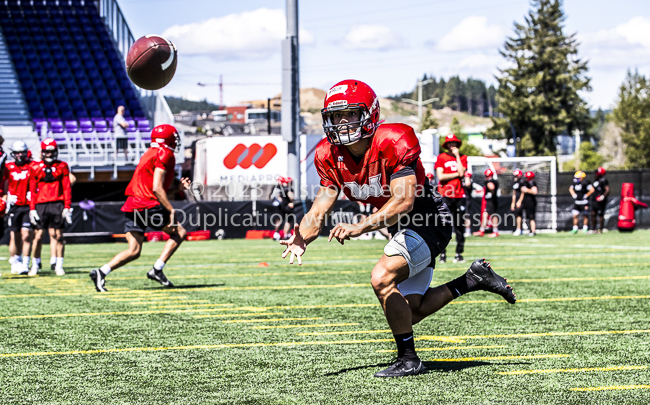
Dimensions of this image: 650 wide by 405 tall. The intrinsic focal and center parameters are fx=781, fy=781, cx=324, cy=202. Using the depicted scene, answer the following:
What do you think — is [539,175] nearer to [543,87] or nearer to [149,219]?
[149,219]

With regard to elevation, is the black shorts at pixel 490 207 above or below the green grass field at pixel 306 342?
above

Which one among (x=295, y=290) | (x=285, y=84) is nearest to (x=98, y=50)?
(x=285, y=84)

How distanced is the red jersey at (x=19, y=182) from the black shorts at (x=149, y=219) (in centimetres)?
348

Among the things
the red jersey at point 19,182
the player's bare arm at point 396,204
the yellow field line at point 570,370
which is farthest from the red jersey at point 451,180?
the player's bare arm at point 396,204

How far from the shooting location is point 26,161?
453 inches

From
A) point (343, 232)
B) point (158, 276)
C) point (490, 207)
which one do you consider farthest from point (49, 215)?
point (490, 207)

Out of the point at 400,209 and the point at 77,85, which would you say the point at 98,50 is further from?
the point at 400,209

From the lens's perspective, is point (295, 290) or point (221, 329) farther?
point (295, 290)

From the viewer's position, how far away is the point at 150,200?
8984 millimetres

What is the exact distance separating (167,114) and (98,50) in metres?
5.00

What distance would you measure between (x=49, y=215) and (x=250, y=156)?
1731 cm

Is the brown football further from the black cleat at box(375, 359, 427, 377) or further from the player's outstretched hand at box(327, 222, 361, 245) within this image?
the black cleat at box(375, 359, 427, 377)

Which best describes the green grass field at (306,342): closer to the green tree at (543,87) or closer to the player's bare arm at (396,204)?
the player's bare arm at (396,204)

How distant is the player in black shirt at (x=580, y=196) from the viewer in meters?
21.8
